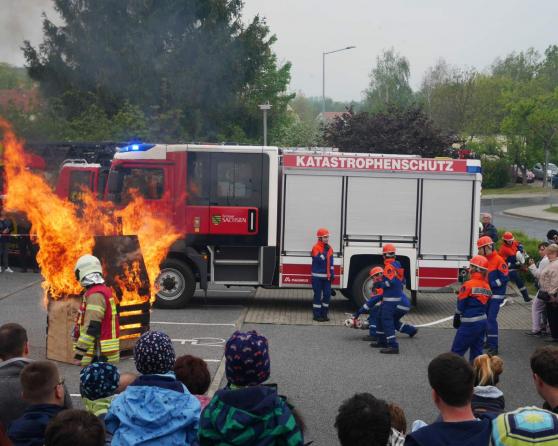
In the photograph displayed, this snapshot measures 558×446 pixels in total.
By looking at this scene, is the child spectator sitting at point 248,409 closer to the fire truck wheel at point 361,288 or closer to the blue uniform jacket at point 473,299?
the blue uniform jacket at point 473,299

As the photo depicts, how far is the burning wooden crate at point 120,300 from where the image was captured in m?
10.5

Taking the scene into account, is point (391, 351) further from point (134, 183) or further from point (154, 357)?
point (154, 357)

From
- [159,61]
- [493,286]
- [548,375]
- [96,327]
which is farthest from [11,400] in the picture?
→ [159,61]

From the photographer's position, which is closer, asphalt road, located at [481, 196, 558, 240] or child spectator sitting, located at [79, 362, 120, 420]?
child spectator sitting, located at [79, 362, 120, 420]

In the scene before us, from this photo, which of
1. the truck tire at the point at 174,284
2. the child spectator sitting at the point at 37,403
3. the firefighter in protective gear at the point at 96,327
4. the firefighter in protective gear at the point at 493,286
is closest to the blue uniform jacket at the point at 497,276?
the firefighter in protective gear at the point at 493,286

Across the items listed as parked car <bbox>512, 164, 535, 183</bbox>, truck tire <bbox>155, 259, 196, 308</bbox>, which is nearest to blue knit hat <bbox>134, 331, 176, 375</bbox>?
truck tire <bbox>155, 259, 196, 308</bbox>

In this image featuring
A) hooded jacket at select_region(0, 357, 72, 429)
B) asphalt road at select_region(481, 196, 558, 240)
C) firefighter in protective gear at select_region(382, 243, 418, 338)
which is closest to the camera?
hooded jacket at select_region(0, 357, 72, 429)

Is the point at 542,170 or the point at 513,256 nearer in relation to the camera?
the point at 513,256

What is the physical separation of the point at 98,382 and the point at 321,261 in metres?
9.51

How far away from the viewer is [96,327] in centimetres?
768

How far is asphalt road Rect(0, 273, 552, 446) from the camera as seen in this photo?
9.23 metres

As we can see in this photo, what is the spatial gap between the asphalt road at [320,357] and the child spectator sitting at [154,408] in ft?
11.7

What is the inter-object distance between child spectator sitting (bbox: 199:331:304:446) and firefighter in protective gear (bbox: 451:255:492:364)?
20.9 feet

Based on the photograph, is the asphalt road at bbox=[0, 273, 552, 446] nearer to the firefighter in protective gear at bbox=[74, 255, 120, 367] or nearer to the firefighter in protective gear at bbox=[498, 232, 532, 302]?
the firefighter in protective gear at bbox=[74, 255, 120, 367]
